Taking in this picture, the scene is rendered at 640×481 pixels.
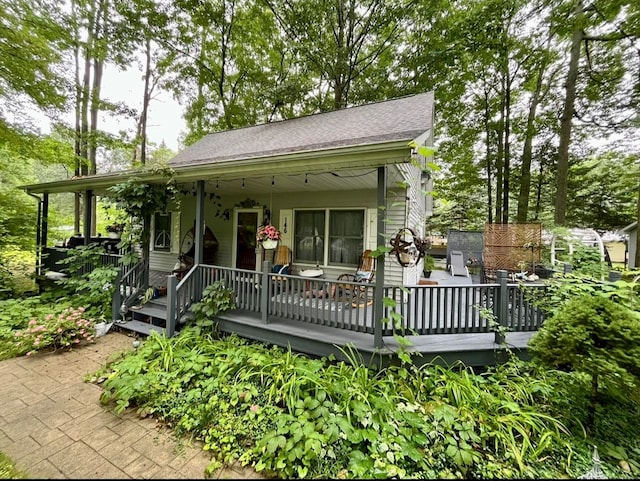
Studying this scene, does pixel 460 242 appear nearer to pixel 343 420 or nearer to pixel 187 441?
pixel 343 420

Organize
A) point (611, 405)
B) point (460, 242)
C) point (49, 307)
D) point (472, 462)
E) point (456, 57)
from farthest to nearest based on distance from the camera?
point (460, 242) → point (456, 57) → point (49, 307) → point (611, 405) → point (472, 462)

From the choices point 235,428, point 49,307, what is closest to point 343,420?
point 235,428

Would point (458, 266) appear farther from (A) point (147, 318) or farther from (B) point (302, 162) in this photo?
(A) point (147, 318)

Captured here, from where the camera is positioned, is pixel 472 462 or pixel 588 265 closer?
pixel 472 462

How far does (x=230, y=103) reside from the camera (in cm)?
1309

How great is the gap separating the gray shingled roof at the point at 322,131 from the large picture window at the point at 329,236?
166 cm

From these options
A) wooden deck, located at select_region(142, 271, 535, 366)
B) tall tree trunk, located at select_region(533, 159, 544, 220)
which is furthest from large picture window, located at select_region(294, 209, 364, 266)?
tall tree trunk, located at select_region(533, 159, 544, 220)

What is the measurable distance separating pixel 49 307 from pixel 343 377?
6.57 metres

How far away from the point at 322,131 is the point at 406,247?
3.59m

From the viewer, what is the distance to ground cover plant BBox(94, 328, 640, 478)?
222cm

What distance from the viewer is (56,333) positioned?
4.35 meters

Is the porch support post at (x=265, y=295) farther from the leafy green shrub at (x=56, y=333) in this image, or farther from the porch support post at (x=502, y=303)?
the porch support post at (x=502, y=303)

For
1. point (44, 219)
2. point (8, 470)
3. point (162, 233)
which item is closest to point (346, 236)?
point (8, 470)

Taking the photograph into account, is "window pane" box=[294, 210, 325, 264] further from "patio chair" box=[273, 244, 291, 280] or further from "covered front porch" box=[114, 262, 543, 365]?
"covered front porch" box=[114, 262, 543, 365]
